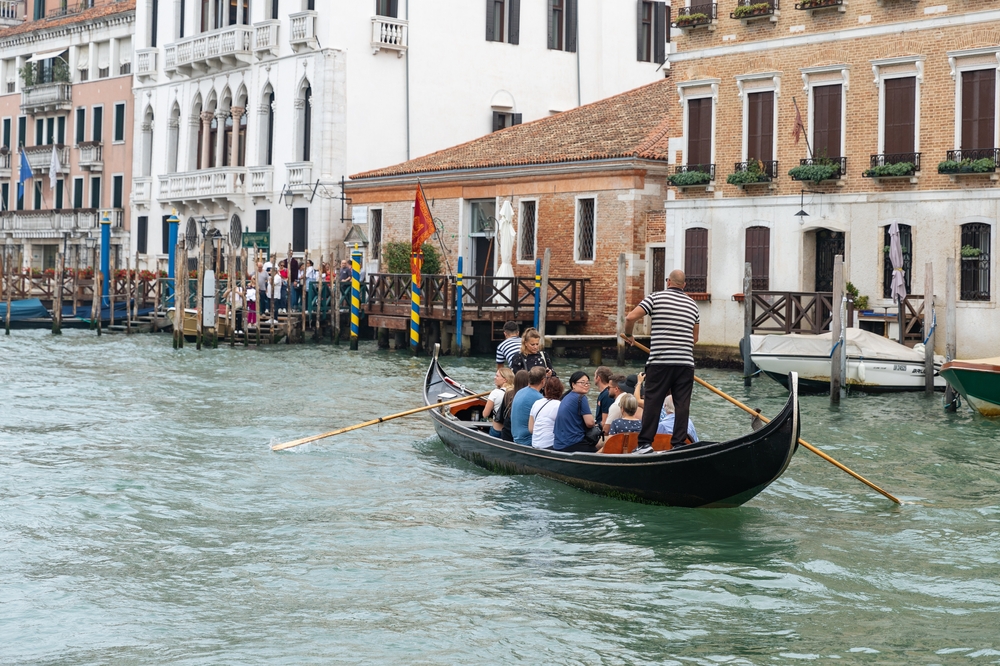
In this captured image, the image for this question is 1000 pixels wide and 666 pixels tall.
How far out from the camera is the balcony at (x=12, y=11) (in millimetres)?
45469

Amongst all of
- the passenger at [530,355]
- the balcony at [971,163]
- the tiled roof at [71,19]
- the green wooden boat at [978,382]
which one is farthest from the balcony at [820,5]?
the tiled roof at [71,19]

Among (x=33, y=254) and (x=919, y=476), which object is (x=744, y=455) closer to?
(x=919, y=476)

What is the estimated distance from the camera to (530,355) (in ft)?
41.6

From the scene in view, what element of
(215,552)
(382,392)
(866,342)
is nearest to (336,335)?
(382,392)

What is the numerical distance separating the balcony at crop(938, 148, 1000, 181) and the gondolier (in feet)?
32.8

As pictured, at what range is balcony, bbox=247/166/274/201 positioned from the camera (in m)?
31.3

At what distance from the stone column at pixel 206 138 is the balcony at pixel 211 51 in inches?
41.9

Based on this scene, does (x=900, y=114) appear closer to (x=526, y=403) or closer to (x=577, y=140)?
(x=577, y=140)

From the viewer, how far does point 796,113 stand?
2067cm

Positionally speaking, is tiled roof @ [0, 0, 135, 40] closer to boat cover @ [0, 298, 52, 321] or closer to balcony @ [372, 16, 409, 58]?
boat cover @ [0, 298, 52, 321]

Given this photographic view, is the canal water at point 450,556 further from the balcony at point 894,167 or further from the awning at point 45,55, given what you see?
the awning at point 45,55

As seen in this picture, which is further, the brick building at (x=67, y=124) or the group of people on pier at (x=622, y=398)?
the brick building at (x=67, y=124)

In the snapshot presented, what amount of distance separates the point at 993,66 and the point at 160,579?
46.5ft

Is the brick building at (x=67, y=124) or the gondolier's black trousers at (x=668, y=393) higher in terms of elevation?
the brick building at (x=67, y=124)
